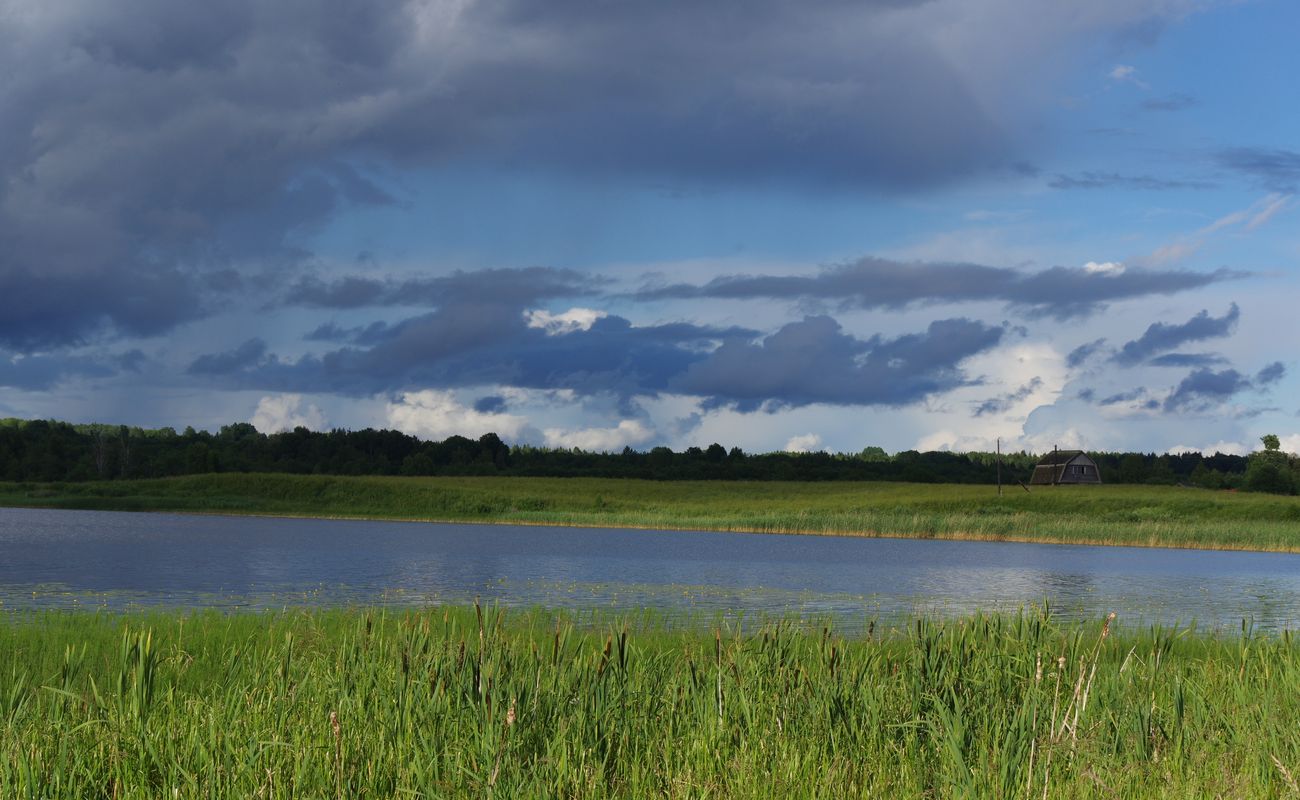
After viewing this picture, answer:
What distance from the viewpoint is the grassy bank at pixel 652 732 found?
248 inches

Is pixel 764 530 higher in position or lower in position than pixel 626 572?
lower

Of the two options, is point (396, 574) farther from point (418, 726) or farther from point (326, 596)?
point (418, 726)

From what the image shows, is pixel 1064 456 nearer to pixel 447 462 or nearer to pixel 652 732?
pixel 447 462

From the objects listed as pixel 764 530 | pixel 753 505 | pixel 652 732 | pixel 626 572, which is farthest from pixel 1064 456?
pixel 652 732

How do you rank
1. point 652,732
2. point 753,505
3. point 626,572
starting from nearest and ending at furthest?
point 652,732 → point 626,572 → point 753,505

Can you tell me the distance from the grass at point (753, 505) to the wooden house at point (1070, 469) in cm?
2559

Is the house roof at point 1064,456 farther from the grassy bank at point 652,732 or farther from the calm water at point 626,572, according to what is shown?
the grassy bank at point 652,732

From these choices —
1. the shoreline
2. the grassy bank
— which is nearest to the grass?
the shoreline

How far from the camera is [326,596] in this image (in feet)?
77.6

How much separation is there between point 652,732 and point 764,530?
2250 inches

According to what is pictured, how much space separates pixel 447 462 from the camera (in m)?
111

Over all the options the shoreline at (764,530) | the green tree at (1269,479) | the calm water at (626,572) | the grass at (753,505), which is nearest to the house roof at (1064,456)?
the green tree at (1269,479)

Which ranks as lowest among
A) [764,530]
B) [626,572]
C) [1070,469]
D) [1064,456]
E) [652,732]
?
[764,530]

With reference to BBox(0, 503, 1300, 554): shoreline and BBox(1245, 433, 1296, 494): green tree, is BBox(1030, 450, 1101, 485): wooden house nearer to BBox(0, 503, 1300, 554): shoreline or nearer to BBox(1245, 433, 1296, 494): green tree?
BBox(1245, 433, 1296, 494): green tree
